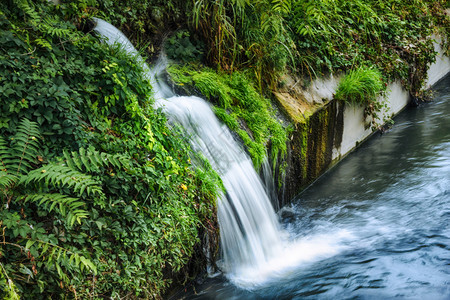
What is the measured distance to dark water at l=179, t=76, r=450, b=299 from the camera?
3695 mm

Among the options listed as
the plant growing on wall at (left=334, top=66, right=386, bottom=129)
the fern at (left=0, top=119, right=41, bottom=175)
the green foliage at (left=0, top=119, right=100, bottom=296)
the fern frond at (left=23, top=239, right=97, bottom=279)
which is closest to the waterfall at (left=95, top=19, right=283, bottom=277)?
the fern at (left=0, top=119, right=41, bottom=175)

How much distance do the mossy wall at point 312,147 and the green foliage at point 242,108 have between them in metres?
0.35

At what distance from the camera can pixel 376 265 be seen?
3.95 meters

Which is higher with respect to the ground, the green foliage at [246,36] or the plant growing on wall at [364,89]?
the green foliage at [246,36]

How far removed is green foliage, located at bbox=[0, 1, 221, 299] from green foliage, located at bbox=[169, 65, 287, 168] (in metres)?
0.93

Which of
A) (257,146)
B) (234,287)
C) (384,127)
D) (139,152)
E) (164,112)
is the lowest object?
(234,287)

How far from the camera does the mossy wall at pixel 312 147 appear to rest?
17.9 feet

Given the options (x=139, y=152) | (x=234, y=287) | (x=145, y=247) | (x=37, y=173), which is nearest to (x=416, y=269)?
(x=234, y=287)

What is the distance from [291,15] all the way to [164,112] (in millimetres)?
3571

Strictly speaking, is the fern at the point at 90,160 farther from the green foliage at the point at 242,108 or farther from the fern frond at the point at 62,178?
the green foliage at the point at 242,108

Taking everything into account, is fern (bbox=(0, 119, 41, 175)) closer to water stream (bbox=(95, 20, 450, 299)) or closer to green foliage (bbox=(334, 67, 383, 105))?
water stream (bbox=(95, 20, 450, 299))

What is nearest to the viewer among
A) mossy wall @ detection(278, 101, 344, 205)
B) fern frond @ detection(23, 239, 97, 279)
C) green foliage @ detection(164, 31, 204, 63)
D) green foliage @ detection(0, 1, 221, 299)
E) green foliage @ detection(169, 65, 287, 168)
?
fern frond @ detection(23, 239, 97, 279)

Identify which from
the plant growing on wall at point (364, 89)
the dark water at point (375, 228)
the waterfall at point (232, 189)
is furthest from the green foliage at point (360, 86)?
the waterfall at point (232, 189)

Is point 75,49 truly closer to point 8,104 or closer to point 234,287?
point 8,104
